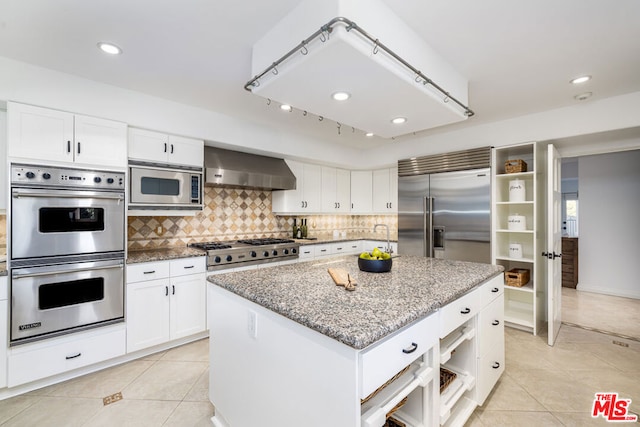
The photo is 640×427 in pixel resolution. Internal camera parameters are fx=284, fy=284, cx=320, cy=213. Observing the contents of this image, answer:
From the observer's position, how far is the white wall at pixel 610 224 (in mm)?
4391

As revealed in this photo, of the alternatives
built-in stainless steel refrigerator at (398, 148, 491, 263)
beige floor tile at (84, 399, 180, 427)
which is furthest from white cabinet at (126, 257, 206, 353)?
built-in stainless steel refrigerator at (398, 148, 491, 263)

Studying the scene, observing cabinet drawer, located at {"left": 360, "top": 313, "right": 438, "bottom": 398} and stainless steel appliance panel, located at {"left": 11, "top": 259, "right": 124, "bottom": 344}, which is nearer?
cabinet drawer, located at {"left": 360, "top": 313, "right": 438, "bottom": 398}

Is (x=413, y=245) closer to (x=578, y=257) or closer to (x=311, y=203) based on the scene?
(x=311, y=203)

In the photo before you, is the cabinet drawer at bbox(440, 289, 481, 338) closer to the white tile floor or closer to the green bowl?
the green bowl

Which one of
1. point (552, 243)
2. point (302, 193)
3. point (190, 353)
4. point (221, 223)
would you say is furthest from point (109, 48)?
point (552, 243)

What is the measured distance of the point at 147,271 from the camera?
267 centimetres

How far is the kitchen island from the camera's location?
3.44 ft

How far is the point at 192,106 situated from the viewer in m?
3.04

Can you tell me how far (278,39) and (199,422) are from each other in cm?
248

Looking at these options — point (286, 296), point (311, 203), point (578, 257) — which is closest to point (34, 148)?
point (286, 296)

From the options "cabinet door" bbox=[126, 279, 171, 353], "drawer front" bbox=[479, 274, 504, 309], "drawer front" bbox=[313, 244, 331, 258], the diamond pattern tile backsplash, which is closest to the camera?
"drawer front" bbox=[479, 274, 504, 309]

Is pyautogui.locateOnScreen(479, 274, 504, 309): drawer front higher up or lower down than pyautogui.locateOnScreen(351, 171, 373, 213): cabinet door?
lower down

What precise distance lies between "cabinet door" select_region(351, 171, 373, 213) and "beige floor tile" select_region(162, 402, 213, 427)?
369 cm

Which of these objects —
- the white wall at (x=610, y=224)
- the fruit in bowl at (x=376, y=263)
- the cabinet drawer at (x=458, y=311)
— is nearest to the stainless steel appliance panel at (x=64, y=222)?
the fruit in bowl at (x=376, y=263)
